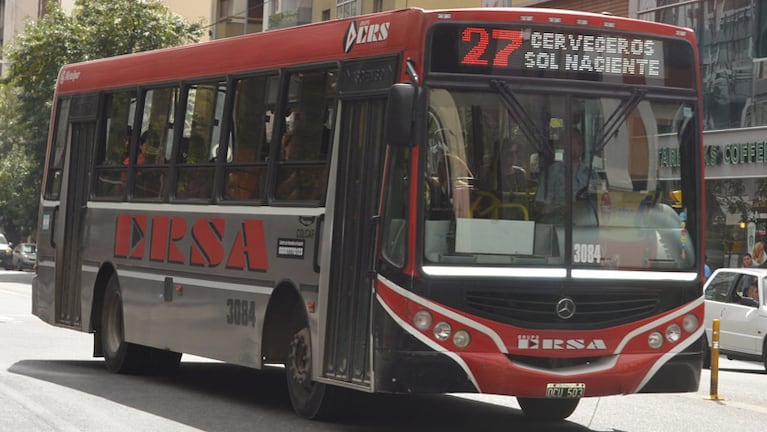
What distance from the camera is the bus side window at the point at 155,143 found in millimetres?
14492

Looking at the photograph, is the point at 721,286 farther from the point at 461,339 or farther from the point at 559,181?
the point at 461,339

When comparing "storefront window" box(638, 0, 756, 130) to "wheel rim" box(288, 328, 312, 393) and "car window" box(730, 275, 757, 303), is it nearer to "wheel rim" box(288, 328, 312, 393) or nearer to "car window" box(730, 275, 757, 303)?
"car window" box(730, 275, 757, 303)

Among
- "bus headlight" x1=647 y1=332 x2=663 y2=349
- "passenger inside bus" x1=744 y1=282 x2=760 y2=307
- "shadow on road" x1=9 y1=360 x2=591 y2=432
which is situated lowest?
"shadow on road" x1=9 y1=360 x2=591 y2=432

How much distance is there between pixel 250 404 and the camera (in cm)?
1310

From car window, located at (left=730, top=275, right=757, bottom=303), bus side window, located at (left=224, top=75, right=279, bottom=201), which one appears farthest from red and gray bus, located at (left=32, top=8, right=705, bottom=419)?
car window, located at (left=730, top=275, right=757, bottom=303)

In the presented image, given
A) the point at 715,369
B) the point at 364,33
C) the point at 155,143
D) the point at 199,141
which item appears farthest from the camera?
the point at 715,369

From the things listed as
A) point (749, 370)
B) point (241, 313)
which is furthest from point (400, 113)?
point (749, 370)

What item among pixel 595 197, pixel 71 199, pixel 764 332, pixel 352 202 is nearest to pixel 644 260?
pixel 595 197

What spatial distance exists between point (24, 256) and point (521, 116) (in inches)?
2331

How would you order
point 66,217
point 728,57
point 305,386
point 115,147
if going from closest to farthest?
point 305,386 → point 115,147 → point 66,217 → point 728,57

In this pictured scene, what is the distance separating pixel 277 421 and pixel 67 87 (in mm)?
6811

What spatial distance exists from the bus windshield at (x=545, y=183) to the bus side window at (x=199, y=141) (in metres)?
3.72

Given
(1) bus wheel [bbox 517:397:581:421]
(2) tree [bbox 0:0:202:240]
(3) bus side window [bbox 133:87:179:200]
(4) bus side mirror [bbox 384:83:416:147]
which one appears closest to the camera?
(4) bus side mirror [bbox 384:83:416:147]

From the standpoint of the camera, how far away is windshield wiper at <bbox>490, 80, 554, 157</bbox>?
1023cm
